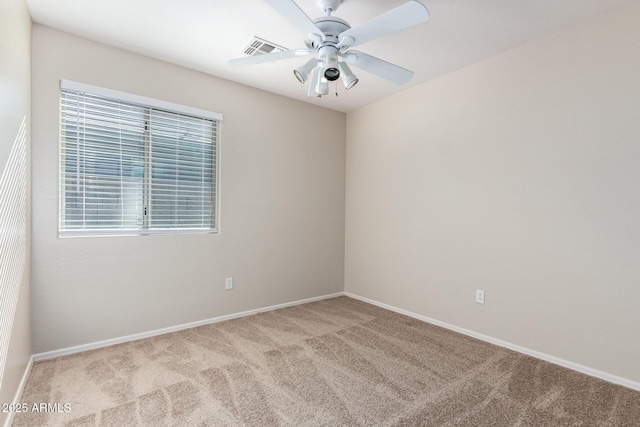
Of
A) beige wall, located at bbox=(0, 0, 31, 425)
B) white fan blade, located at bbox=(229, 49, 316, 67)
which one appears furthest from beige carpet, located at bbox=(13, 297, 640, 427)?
white fan blade, located at bbox=(229, 49, 316, 67)

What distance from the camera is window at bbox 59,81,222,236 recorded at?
2.58 metres

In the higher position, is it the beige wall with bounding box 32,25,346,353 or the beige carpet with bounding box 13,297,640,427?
the beige wall with bounding box 32,25,346,353

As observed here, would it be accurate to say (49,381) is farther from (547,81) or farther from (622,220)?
(547,81)

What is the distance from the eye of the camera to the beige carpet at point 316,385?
1.78 metres

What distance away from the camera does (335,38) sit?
1.96 m

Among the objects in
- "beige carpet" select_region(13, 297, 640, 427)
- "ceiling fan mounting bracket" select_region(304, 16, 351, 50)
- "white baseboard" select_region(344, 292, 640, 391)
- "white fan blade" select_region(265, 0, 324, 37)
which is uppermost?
"ceiling fan mounting bracket" select_region(304, 16, 351, 50)

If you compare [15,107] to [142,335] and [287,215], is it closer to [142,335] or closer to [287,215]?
[142,335]

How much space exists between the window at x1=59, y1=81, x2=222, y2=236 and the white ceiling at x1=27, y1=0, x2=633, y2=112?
19.0 inches

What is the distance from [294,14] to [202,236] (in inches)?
88.7

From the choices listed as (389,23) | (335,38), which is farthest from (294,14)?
(389,23)

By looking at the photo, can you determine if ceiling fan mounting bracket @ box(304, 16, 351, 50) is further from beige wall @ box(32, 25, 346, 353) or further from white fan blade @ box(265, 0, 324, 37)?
beige wall @ box(32, 25, 346, 353)

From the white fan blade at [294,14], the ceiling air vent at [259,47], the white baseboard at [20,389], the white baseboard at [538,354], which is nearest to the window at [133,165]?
the ceiling air vent at [259,47]

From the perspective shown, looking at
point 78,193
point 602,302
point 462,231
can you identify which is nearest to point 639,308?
point 602,302

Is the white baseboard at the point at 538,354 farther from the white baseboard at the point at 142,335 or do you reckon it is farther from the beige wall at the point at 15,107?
the beige wall at the point at 15,107
